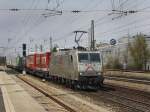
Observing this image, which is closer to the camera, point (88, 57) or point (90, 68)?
point (90, 68)

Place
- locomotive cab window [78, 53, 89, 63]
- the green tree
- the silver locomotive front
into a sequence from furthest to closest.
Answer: the green tree
locomotive cab window [78, 53, 89, 63]
the silver locomotive front

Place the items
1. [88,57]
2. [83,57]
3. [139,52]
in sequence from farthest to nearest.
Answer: [139,52] < [88,57] < [83,57]

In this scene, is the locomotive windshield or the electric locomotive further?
the locomotive windshield

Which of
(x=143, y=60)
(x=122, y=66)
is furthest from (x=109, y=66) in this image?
(x=143, y=60)

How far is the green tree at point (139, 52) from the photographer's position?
96.1 meters

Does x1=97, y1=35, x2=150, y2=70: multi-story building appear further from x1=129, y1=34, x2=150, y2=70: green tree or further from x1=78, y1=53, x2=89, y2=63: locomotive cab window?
x1=78, y1=53, x2=89, y2=63: locomotive cab window

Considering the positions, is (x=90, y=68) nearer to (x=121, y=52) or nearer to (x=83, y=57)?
(x=83, y=57)

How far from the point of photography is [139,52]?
3824 inches

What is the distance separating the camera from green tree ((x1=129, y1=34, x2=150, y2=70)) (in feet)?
315

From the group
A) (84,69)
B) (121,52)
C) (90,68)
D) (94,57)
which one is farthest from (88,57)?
(121,52)

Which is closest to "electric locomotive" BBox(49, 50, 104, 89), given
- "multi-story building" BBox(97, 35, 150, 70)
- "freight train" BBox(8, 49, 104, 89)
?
"freight train" BBox(8, 49, 104, 89)

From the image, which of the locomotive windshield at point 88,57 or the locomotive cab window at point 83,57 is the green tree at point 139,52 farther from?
the locomotive cab window at point 83,57

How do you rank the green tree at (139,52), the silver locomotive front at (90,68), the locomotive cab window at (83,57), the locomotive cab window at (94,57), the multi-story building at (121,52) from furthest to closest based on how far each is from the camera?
the multi-story building at (121,52) → the green tree at (139,52) → the locomotive cab window at (94,57) → the locomotive cab window at (83,57) → the silver locomotive front at (90,68)

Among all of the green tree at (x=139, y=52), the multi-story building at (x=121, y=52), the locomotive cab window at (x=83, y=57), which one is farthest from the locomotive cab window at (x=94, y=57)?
the multi-story building at (x=121, y=52)
